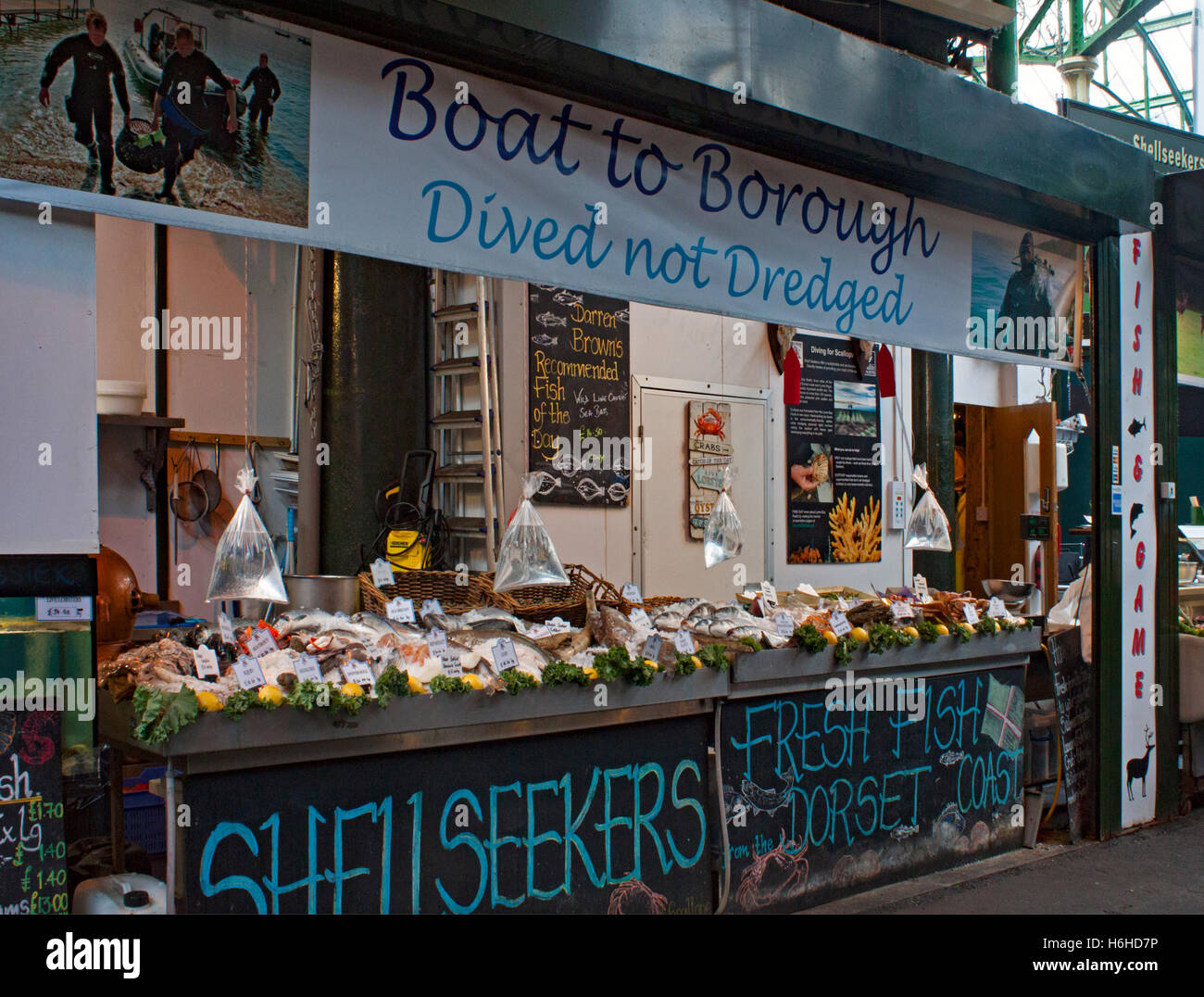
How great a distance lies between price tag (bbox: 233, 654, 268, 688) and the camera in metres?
3.28

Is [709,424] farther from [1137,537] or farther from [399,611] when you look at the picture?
[399,611]

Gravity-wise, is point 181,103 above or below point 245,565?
above

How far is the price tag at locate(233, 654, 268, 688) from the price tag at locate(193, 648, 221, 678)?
0.10m

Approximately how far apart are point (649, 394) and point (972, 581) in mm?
4901

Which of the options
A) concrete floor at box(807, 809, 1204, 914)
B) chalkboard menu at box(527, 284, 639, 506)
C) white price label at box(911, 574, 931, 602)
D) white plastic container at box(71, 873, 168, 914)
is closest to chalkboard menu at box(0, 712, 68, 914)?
white plastic container at box(71, 873, 168, 914)

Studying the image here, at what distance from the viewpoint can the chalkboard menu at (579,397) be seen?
23.3 ft

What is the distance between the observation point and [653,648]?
14.0ft

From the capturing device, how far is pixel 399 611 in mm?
4309

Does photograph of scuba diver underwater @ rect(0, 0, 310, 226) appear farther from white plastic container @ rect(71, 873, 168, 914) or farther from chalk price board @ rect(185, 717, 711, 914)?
white plastic container @ rect(71, 873, 168, 914)

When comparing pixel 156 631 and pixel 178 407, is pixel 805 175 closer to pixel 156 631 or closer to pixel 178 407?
pixel 156 631

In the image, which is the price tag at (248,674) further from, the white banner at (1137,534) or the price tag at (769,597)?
the white banner at (1137,534)

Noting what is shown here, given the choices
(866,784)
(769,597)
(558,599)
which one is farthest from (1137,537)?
(558,599)

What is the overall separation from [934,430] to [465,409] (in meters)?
4.13
